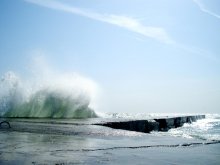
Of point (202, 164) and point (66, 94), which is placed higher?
point (66, 94)

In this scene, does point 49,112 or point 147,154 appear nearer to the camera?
point 147,154

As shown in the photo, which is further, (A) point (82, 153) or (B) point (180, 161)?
(A) point (82, 153)

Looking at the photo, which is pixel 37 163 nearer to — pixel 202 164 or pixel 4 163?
pixel 4 163

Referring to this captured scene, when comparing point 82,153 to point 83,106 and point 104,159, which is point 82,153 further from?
point 83,106

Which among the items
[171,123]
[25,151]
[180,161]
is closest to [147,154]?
[180,161]

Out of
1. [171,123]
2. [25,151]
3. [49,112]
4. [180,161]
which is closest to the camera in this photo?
[180,161]

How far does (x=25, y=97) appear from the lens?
1705 inches

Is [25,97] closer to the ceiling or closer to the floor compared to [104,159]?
closer to the ceiling

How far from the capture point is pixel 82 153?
28.0 ft

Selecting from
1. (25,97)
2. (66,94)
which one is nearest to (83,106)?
(66,94)

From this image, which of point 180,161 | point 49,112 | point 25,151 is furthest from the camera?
point 49,112

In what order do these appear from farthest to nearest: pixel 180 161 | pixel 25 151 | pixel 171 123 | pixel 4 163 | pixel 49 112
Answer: pixel 171 123
pixel 49 112
pixel 25 151
pixel 180 161
pixel 4 163

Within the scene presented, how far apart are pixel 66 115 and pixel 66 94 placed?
3.30 meters

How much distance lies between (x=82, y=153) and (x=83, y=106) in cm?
3822
